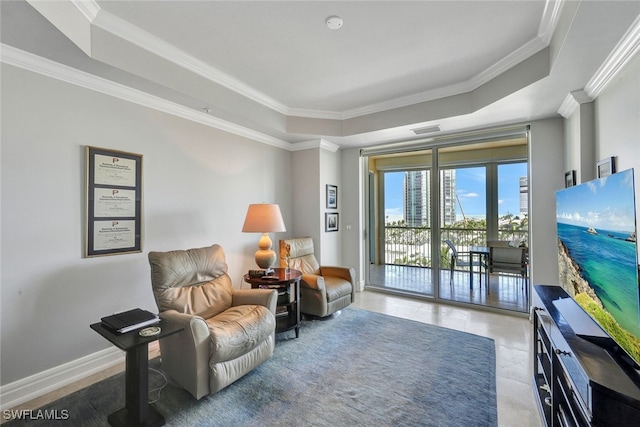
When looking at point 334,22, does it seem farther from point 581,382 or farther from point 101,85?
point 581,382

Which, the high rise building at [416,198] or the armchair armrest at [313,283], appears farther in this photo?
the high rise building at [416,198]

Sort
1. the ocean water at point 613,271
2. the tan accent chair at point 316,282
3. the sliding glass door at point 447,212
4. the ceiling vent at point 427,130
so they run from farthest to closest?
1. the sliding glass door at point 447,212
2. the ceiling vent at point 427,130
3. the tan accent chair at point 316,282
4. the ocean water at point 613,271

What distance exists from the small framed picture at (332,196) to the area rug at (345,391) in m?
2.26

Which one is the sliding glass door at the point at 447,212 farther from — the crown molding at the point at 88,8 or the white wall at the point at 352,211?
the crown molding at the point at 88,8

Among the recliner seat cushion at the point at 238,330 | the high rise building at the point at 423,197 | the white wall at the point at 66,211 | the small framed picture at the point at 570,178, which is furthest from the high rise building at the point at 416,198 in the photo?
the white wall at the point at 66,211

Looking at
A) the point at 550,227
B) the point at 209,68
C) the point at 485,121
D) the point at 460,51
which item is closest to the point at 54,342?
the point at 209,68

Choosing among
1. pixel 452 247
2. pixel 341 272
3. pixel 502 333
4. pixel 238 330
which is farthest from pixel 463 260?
pixel 238 330

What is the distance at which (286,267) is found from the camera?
3648mm

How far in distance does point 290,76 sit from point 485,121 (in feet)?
8.11

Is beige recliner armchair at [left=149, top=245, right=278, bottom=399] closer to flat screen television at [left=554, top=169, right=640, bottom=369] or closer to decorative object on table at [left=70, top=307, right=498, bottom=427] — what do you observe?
decorative object on table at [left=70, top=307, right=498, bottom=427]

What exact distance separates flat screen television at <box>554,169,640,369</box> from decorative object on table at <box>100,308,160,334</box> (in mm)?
2633

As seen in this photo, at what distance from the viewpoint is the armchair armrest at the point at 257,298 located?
2656mm

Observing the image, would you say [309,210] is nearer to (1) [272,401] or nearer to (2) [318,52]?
(2) [318,52]

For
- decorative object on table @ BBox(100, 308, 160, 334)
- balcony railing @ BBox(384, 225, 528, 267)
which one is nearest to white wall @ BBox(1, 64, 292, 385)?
decorative object on table @ BBox(100, 308, 160, 334)
